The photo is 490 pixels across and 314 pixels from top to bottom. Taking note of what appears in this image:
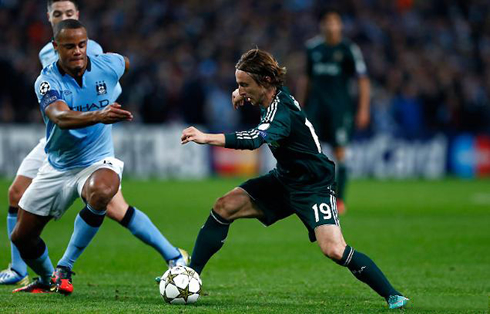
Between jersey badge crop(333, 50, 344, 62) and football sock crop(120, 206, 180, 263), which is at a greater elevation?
jersey badge crop(333, 50, 344, 62)

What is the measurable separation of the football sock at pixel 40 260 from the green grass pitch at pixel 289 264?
278 mm

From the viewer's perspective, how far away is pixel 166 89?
20.3 meters

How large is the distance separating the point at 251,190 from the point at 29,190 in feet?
5.52

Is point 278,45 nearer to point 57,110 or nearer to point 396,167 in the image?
point 396,167

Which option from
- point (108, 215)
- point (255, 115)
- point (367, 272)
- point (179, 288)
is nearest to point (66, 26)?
point (108, 215)

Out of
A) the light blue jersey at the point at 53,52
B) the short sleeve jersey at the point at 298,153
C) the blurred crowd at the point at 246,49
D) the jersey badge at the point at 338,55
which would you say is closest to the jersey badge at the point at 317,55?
the jersey badge at the point at 338,55

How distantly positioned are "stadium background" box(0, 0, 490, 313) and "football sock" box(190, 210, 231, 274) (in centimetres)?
203

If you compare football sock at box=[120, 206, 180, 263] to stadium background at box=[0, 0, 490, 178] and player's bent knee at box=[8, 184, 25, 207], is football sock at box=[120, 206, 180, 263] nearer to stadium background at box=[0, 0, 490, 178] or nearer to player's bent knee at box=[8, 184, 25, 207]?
player's bent knee at box=[8, 184, 25, 207]

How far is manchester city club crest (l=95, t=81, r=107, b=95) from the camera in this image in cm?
659

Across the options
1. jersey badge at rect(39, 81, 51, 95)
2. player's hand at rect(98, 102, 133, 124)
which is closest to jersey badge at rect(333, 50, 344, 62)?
jersey badge at rect(39, 81, 51, 95)

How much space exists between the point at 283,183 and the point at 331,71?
628cm

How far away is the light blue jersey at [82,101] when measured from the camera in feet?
21.0

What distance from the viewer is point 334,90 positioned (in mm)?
12547

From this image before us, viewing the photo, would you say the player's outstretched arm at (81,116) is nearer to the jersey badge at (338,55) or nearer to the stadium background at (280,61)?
the jersey badge at (338,55)
